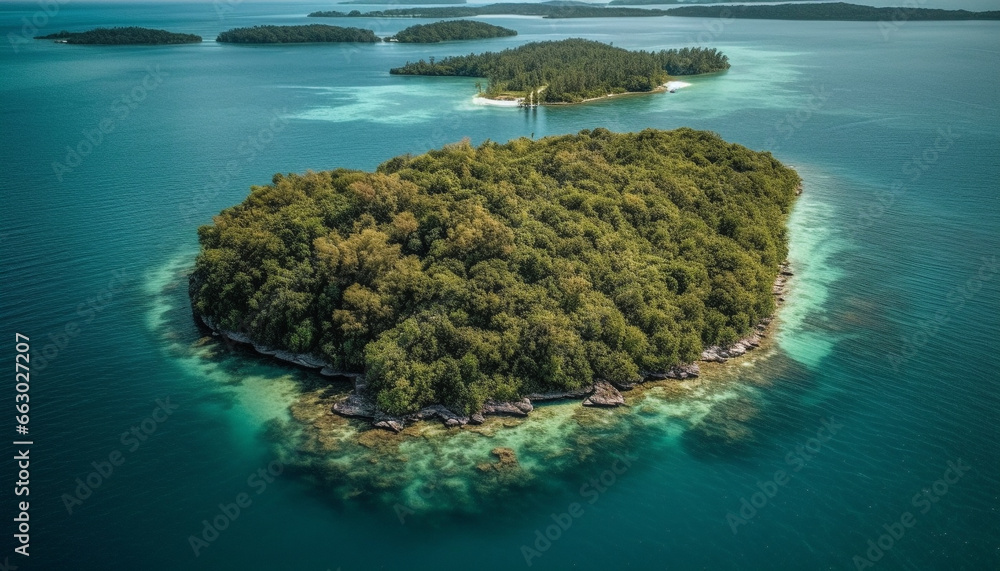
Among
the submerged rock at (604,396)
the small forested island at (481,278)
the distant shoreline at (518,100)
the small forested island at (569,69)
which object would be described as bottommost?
the submerged rock at (604,396)

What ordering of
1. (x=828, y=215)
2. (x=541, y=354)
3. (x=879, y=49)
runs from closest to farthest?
(x=541, y=354)
(x=828, y=215)
(x=879, y=49)

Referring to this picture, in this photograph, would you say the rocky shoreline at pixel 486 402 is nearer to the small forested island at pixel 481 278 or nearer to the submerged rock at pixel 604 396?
the submerged rock at pixel 604 396

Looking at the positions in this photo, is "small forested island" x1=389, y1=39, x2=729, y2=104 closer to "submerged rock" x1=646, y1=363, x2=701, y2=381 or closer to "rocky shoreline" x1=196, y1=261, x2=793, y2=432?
"rocky shoreline" x1=196, y1=261, x2=793, y2=432

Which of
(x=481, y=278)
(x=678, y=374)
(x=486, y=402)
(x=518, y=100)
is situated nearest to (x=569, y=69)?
(x=518, y=100)

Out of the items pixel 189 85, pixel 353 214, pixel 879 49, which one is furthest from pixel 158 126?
pixel 879 49

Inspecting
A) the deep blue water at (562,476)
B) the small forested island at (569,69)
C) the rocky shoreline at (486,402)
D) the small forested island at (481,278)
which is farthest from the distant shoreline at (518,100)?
the rocky shoreline at (486,402)

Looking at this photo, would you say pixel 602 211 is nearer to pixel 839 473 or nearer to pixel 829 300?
pixel 829 300
